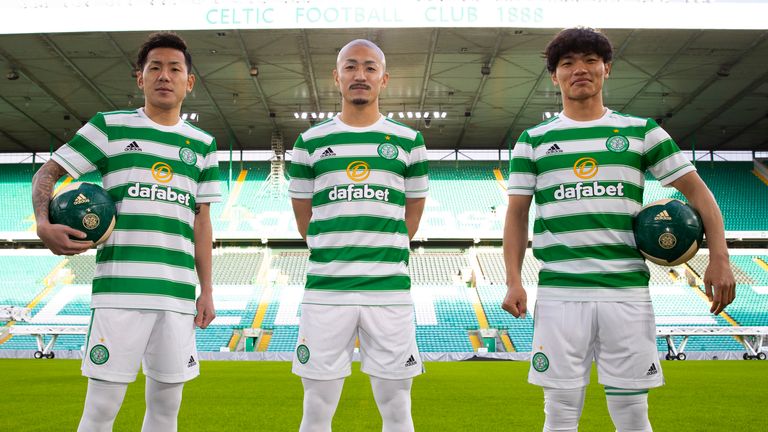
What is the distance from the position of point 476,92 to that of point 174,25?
10.2 m

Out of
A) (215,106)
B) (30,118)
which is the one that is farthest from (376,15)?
(30,118)

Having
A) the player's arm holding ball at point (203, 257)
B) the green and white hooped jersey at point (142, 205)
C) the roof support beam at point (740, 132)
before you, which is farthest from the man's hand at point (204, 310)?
the roof support beam at point (740, 132)

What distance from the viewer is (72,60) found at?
1869 cm

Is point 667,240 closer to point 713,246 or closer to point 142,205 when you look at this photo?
point 713,246

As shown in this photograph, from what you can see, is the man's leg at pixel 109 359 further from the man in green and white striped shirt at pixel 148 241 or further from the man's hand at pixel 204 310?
the man's hand at pixel 204 310

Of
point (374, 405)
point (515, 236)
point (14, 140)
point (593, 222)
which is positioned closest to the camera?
point (593, 222)

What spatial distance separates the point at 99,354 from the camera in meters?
2.77

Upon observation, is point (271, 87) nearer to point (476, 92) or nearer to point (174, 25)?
point (174, 25)

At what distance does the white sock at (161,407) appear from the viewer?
292 cm

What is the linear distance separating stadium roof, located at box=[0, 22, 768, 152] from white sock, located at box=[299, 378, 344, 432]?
49.7ft

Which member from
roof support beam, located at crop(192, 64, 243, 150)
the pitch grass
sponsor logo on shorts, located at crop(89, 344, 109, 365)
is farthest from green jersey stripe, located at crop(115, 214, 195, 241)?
roof support beam, located at crop(192, 64, 243, 150)

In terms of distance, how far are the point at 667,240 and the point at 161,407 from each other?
2.38 m

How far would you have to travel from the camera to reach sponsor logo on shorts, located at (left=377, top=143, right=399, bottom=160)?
3131 millimetres

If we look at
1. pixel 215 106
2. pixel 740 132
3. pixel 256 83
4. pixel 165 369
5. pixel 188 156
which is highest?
pixel 740 132
